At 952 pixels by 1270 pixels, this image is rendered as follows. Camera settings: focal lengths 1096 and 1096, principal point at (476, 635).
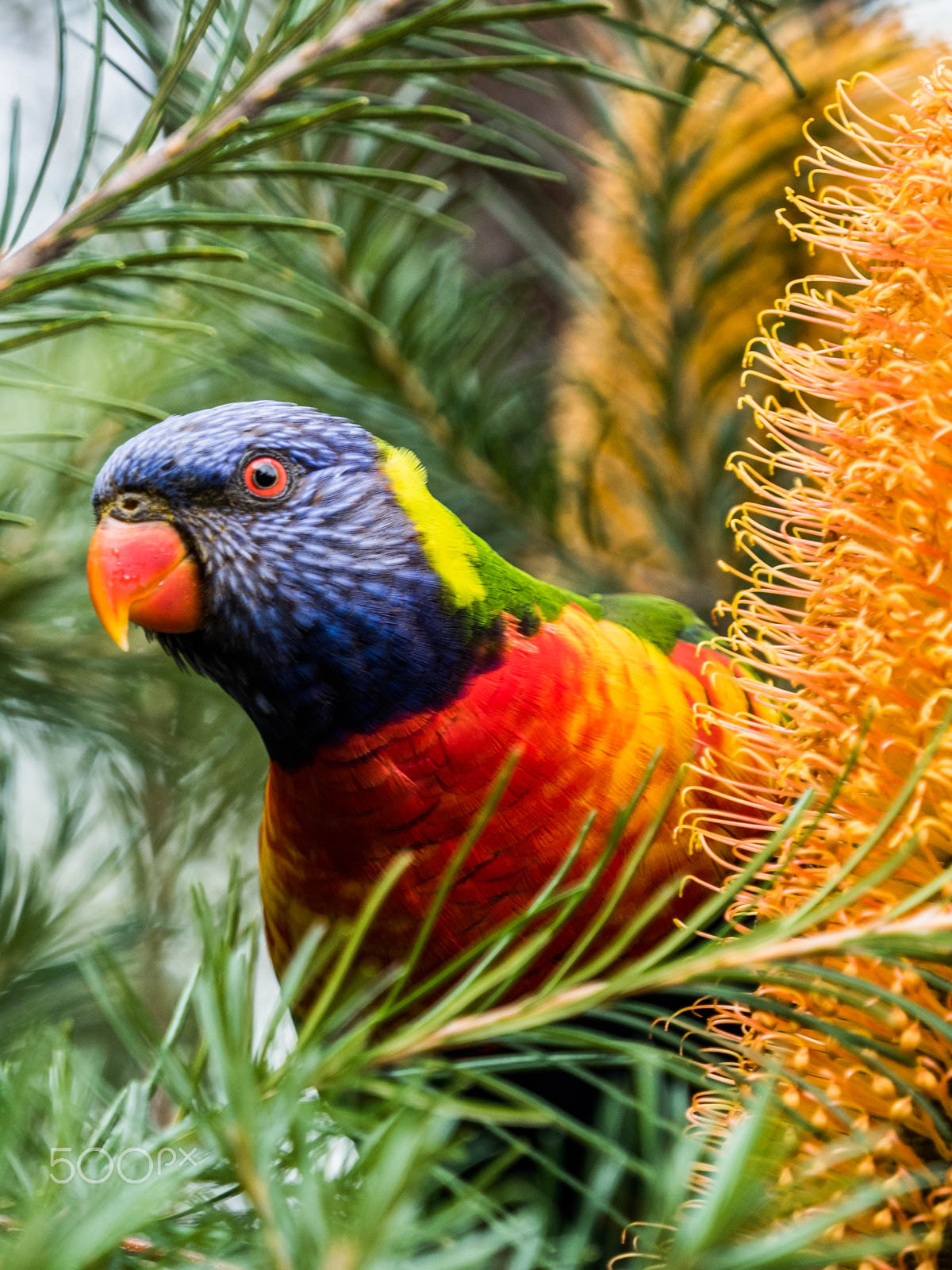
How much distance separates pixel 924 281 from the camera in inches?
27.6

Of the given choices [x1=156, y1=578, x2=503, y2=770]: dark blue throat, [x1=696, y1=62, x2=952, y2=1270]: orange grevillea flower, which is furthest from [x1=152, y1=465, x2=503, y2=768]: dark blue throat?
[x1=696, y1=62, x2=952, y2=1270]: orange grevillea flower

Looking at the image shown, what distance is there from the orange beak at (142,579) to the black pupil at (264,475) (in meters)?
0.10

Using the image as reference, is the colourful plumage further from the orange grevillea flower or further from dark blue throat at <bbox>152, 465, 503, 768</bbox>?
the orange grevillea flower

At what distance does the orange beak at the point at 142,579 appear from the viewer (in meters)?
1.04

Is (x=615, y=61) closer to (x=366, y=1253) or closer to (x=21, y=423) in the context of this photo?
(x=21, y=423)

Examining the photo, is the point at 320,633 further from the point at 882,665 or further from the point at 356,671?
the point at 882,665

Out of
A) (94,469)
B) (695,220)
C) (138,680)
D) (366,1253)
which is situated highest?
(695,220)

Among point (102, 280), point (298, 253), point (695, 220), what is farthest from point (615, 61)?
point (102, 280)

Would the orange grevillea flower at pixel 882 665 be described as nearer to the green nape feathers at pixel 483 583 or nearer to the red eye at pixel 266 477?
the green nape feathers at pixel 483 583

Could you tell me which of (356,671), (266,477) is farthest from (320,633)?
(266,477)

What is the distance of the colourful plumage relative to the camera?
3.35 feet

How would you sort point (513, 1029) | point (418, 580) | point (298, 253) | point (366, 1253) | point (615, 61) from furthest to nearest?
point (615, 61) → point (298, 253) → point (418, 580) → point (513, 1029) → point (366, 1253)

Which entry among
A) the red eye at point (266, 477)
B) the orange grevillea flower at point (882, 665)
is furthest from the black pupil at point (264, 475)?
the orange grevillea flower at point (882, 665)

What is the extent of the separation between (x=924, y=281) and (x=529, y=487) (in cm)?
85
